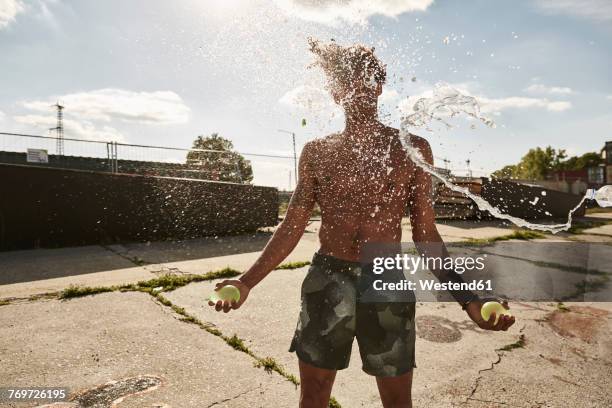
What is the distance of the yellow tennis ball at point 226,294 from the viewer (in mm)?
1622

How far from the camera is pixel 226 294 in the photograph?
64.1 inches

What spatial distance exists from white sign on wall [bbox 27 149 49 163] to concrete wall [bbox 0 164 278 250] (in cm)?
1118

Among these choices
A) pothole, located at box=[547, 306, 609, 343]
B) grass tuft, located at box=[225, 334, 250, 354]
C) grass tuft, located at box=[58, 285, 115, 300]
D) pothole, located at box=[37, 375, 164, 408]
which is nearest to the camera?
pothole, located at box=[37, 375, 164, 408]

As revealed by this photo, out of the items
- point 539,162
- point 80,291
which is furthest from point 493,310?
point 539,162

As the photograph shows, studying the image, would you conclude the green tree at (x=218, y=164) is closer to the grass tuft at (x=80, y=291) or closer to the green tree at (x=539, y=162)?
the grass tuft at (x=80, y=291)

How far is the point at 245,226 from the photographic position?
9.84 metres

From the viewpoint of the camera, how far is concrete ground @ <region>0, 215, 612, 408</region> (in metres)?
2.39

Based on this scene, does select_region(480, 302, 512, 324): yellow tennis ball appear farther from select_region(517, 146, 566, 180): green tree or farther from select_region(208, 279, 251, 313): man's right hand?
select_region(517, 146, 566, 180): green tree

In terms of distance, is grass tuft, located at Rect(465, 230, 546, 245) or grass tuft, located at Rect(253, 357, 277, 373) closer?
grass tuft, located at Rect(253, 357, 277, 373)

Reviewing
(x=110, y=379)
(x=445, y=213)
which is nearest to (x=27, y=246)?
(x=110, y=379)

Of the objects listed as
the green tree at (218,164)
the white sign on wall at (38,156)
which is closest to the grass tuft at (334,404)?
the green tree at (218,164)

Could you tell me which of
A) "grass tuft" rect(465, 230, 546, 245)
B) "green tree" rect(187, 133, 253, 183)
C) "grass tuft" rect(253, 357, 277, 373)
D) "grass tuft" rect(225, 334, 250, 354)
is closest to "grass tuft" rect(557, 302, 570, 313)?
"grass tuft" rect(253, 357, 277, 373)

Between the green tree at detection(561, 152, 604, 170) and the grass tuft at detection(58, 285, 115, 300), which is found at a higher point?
the green tree at detection(561, 152, 604, 170)

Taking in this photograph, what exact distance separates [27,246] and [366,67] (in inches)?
290
